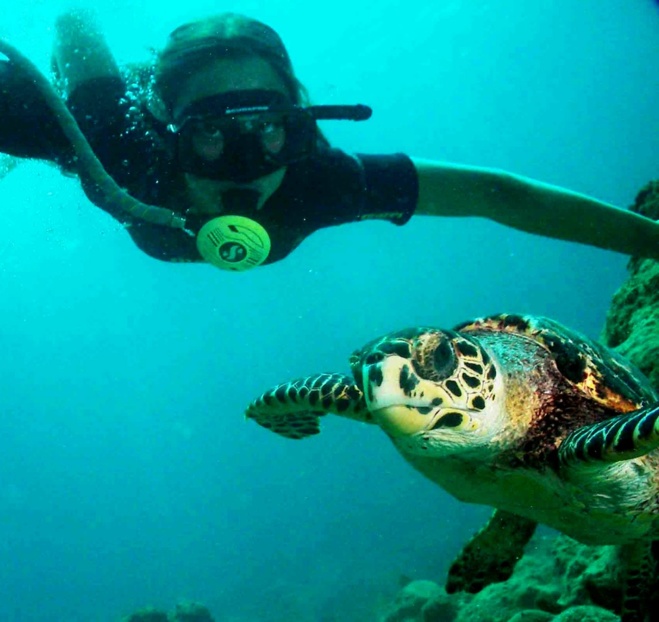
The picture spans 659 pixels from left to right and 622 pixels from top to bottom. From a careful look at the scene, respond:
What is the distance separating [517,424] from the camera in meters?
2.17

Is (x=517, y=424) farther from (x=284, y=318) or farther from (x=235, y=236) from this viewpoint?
(x=284, y=318)

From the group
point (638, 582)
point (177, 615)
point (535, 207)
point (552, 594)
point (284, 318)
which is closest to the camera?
point (638, 582)

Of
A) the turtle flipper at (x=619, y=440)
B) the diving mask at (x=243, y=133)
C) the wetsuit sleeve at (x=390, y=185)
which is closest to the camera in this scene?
the turtle flipper at (x=619, y=440)

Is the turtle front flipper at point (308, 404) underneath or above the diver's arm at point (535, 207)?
underneath

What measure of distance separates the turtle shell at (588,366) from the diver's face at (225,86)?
164 cm

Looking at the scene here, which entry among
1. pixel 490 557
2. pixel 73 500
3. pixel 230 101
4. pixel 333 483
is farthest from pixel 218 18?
pixel 73 500

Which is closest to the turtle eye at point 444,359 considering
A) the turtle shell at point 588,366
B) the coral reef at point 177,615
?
the turtle shell at point 588,366

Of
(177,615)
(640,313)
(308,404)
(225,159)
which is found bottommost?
(177,615)

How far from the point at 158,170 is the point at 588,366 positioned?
2684 millimetres

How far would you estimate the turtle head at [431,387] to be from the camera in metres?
1.71

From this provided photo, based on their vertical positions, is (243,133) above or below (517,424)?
above

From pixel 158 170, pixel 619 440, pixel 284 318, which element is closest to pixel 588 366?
pixel 619 440

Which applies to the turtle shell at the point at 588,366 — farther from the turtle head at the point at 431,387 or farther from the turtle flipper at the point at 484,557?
the turtle flipper at the point at 484,557

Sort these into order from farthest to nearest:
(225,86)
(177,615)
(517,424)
Answer: (177,615)
(225,86)
(517,424)
